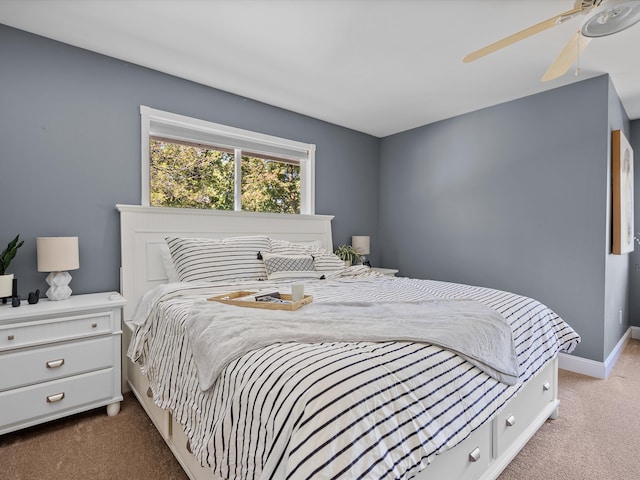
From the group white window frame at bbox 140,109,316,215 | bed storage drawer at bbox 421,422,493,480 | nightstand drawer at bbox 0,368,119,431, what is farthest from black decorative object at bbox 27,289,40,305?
bed storage drawer at bbox 421,422,493,480

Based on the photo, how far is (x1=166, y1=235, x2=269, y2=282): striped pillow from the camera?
242 cm

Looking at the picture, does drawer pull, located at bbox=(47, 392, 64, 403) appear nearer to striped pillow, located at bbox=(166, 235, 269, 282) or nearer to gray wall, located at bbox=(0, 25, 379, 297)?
gray wall, located at bbox=(0, 25, 379, 297)

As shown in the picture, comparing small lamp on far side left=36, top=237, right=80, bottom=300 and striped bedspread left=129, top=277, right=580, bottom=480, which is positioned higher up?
small lamp on far side left=36, top=237, right=80, bottom=300

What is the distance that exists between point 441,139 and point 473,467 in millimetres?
3402

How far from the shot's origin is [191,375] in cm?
141

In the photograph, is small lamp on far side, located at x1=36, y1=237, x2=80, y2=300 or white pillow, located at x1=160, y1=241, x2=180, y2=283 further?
white pillow, located at x1=160, y1=241, x2=180, y2=283

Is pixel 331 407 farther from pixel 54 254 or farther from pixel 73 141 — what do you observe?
pixel 73 141

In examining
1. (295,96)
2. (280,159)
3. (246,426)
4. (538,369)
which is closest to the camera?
(246,426)

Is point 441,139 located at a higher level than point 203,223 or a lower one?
higher

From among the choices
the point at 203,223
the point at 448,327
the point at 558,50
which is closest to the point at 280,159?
the point at 203,223

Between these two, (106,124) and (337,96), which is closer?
(106,124)

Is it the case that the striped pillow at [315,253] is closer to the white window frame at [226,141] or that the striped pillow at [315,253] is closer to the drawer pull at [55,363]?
the white window frame at [226,141]

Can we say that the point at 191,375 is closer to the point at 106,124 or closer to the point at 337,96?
the point at 106,124

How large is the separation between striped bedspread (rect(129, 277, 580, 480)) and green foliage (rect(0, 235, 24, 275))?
4.35 ft
